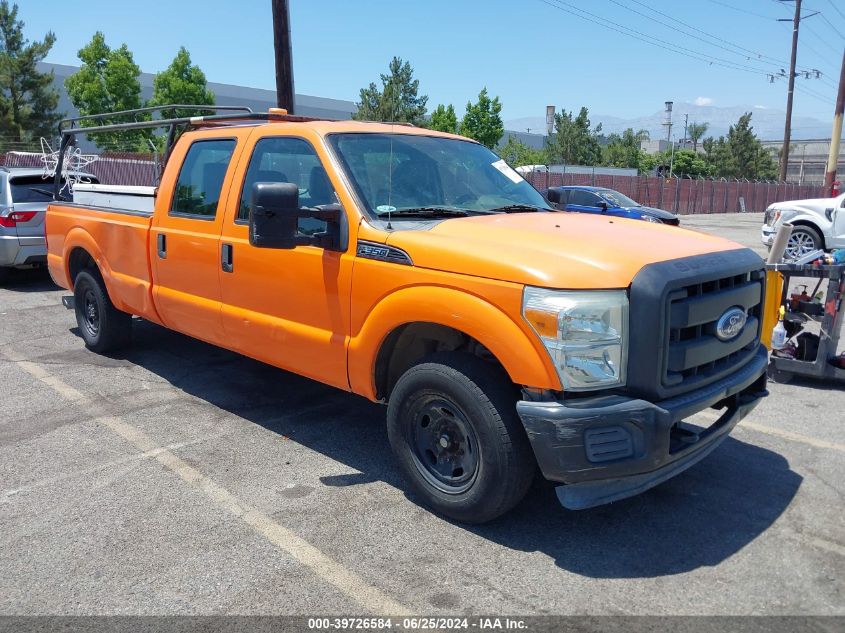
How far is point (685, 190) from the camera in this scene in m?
36.5

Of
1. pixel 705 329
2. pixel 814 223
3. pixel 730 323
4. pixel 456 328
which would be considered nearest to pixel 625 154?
pixel 814 223

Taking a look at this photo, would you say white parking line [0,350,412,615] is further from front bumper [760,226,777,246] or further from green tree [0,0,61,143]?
green tree [0,0,61,143]

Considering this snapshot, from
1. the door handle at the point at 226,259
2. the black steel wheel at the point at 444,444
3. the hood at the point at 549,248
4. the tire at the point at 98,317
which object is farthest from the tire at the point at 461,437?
the tire at the point at 98,317

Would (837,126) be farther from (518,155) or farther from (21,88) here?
(21,88)

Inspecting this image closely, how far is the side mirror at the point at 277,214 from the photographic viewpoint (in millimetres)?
3598

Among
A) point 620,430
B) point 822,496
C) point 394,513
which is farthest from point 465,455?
point 822,496

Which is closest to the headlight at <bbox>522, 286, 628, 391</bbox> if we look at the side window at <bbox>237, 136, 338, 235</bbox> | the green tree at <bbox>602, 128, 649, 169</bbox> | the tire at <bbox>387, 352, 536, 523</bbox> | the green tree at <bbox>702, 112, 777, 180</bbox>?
the tire at <bbox>387, 352, 536, 523</bbox>

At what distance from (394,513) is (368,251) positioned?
1.41m

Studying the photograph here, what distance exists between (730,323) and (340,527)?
222 cm

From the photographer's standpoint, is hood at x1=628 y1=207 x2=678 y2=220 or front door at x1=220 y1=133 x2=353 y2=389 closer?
front door at x1=220 y1=133 x2=353 y2=389

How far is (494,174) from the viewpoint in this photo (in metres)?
4.87

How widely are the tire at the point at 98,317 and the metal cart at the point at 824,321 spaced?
227 inches

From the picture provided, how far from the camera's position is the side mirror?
11.8 ft

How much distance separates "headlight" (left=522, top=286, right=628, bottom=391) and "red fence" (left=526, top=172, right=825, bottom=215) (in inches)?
969
